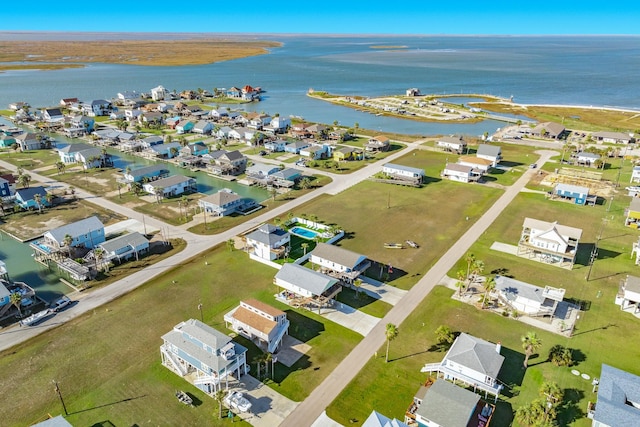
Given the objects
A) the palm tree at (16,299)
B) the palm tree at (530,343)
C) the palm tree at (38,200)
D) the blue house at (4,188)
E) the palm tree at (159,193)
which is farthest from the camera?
the palm tree at (159,193)

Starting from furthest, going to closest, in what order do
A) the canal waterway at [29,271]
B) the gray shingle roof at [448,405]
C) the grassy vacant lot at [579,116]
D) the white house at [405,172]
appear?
the grassy vacant lot at [579,116] → the white house at [405,172] → the canal waterway at [29,271] → the gray shingle roof at [448,405]

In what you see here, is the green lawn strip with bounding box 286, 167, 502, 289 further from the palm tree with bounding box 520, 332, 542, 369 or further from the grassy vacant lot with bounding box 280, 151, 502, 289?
the palm tree with bounding box 520, 332, 542, 369

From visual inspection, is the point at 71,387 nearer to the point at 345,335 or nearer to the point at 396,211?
the point at 345,335

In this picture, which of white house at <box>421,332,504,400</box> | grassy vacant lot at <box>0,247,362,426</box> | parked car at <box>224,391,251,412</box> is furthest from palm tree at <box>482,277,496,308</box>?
parked car at <box>224,391,251,412</box>

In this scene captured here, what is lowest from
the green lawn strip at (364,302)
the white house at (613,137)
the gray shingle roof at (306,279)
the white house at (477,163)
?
the green lawn strip at (364,302)

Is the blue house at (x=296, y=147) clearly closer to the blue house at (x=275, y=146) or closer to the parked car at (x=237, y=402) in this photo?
the blue house at (x=275, y=146)

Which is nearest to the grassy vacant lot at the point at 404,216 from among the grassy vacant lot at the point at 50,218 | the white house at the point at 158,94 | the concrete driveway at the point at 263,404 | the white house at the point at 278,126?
the concrete driveway at the point at 263,404

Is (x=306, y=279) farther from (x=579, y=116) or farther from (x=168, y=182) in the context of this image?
(x=579, y=116)
